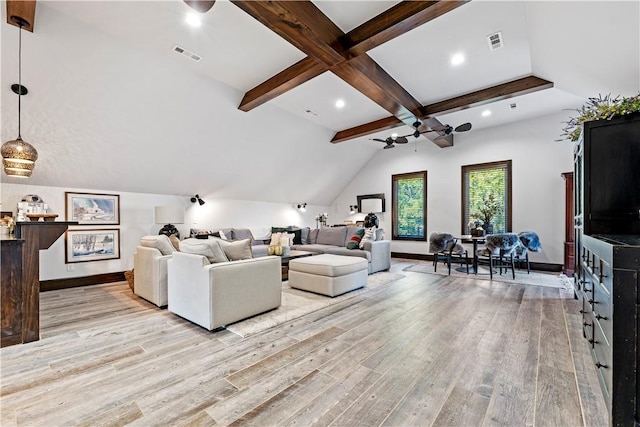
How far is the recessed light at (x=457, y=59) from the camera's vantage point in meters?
3.58

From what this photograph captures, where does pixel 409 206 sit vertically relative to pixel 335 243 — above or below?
above

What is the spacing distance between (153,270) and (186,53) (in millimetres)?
2804

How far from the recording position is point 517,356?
232cm

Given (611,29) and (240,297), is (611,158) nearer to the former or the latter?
(611,29)

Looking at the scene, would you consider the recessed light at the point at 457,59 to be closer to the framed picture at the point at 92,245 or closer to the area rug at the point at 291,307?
the area rug at the point at 291,307

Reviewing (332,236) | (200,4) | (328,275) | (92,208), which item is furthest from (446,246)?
(92,208)

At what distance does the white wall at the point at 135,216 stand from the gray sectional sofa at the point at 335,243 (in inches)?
18.6

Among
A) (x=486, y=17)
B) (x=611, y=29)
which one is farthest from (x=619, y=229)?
(x=486, y=17)

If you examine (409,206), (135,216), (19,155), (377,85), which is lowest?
(135,216)

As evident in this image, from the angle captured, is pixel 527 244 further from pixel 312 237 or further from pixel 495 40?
pixel 312 237

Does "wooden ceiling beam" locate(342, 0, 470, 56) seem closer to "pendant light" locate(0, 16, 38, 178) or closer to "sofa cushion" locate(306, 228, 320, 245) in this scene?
"pendant light" locate(0, 16, 38, 178)

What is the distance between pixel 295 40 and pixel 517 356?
141 inches

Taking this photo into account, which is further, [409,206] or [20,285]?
[409,206]

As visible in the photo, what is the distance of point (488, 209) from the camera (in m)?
6.56
